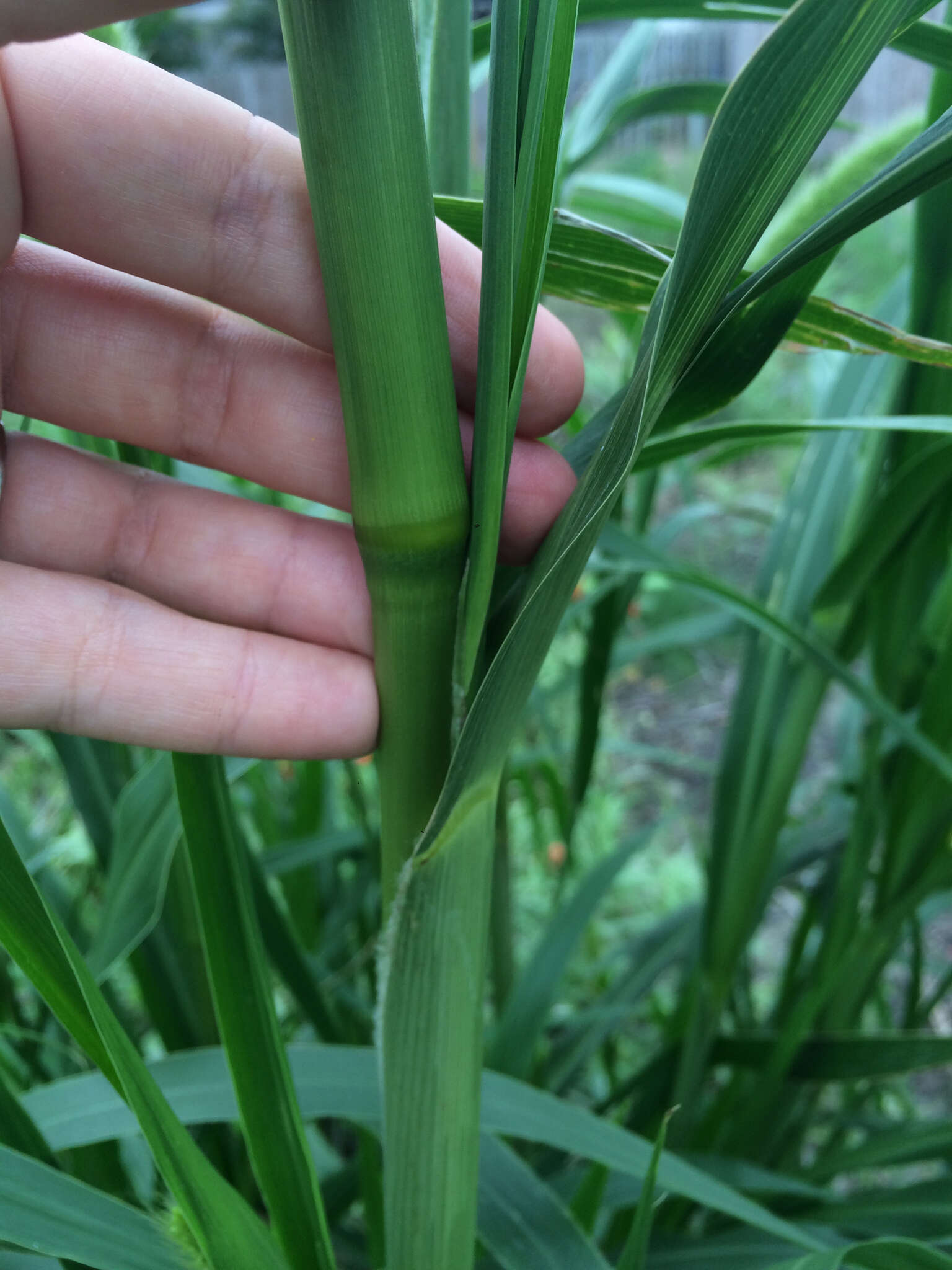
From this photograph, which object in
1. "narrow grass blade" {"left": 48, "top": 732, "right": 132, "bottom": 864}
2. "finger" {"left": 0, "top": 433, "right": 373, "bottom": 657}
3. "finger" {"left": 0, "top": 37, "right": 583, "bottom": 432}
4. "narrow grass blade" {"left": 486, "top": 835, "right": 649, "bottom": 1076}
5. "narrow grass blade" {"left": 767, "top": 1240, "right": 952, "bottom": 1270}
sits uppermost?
"finger" {"left": 0, "top": 37, "right": 583, "bottom": 432}

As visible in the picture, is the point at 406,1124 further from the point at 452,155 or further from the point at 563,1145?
the point at 452,155

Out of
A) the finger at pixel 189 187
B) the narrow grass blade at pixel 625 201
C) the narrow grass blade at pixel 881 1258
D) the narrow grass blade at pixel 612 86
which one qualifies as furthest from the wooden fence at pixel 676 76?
the narrow grass blade at pixel 881 1258

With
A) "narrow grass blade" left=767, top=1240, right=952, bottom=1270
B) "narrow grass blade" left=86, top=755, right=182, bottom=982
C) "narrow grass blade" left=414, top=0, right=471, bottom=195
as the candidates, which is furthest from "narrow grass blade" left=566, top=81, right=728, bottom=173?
"narrow grass blade" left=767, top=1240, right=952, bottom=1270

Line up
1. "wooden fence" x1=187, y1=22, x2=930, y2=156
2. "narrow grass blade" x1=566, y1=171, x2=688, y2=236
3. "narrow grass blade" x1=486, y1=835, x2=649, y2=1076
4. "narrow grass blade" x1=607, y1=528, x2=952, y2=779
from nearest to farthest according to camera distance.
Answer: "narrow grass blade" x1=607, y1=528, x2=952, y2=779
"narrow grass blade" x1=486, y1=835, x2=649, y2=1076
"narrow grass blade" x1=566, y1=171, x2=688, y2=236
"wooden fence" x1=187, y1=22, x2=930, y2=156

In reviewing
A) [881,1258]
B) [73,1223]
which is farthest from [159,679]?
[881,1258]

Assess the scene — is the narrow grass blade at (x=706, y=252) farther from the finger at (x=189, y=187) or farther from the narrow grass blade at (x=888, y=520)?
the narrow grass blade at (x=888, y=520)

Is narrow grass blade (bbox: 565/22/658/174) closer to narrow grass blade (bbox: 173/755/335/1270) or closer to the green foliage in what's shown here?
the green foliage

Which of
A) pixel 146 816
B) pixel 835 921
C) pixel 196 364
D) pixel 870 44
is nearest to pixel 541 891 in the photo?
pixel 835 921
